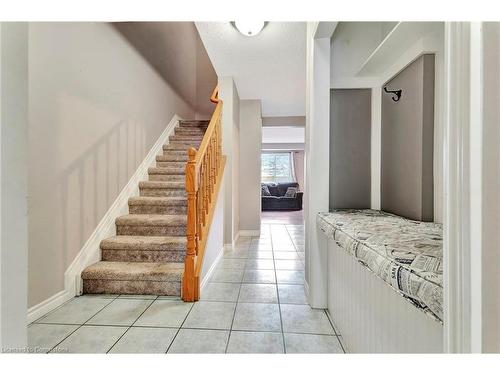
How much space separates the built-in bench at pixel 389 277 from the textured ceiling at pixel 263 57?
1983 millimetres

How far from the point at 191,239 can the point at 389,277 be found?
1.54 meters

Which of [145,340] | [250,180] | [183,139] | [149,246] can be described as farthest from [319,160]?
[183,139]

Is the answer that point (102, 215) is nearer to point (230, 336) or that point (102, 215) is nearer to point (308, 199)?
point (230, 336)

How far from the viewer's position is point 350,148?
1.87 metres

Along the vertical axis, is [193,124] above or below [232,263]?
above

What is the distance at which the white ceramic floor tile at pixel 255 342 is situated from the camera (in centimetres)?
128

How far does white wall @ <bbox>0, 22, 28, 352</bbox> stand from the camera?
1.76 ft

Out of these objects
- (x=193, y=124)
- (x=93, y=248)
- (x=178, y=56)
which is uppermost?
(x=178, y=56)

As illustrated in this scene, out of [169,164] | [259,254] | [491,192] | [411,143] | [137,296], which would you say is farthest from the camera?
[169,164]

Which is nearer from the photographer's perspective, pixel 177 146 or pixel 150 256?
pixel 150 256

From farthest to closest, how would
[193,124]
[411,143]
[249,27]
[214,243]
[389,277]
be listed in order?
[193,124], [214,243], [249,27], [411,143], [389,277]

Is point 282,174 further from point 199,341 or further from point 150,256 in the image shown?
point 199,341

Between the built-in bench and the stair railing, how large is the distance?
3.52 feet
